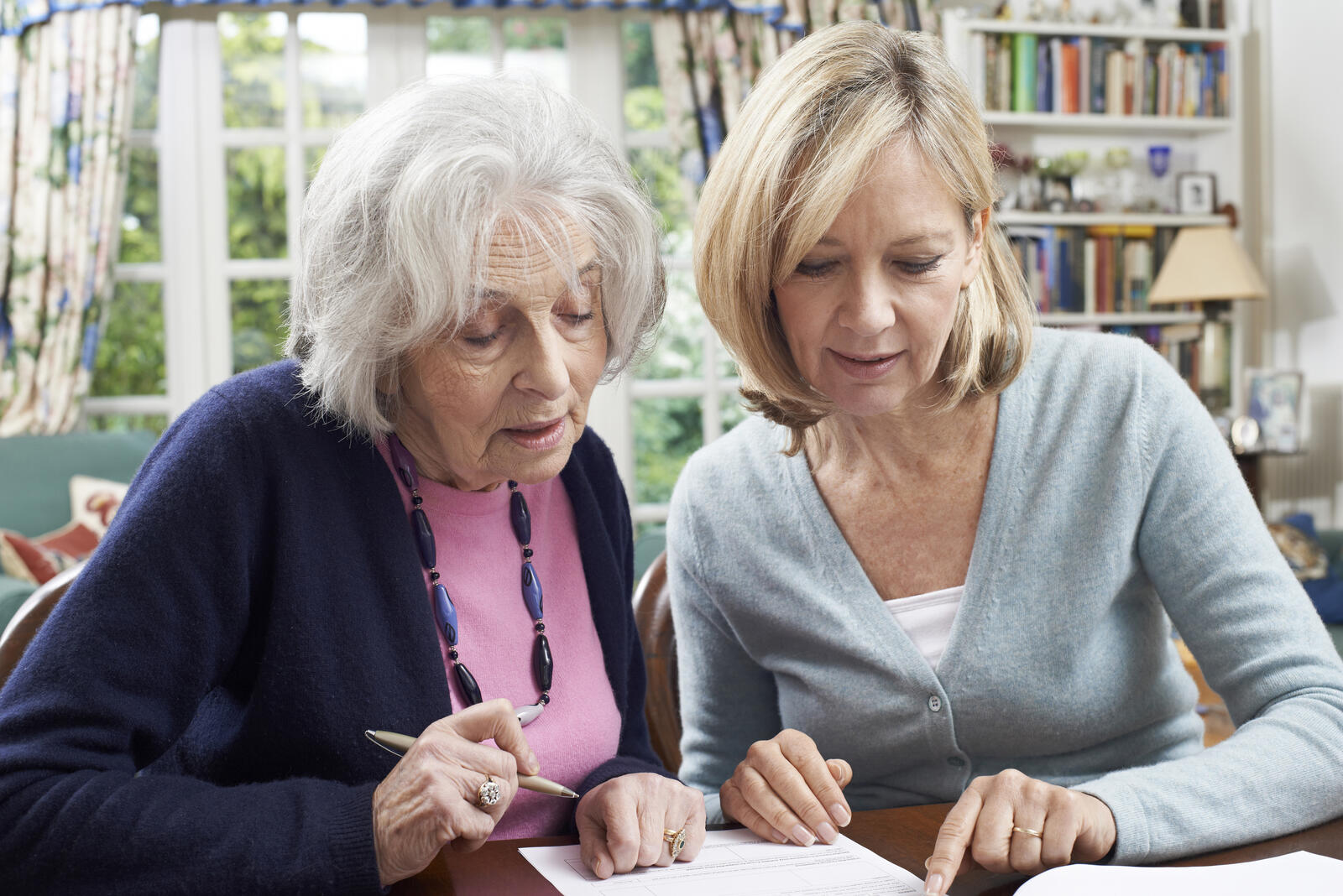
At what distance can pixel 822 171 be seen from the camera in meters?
1.08

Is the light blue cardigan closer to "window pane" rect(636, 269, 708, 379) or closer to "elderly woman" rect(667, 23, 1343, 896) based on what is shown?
"elderly woman" rect(667, 23, 1343, 896)

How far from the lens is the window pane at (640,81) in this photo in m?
4.78

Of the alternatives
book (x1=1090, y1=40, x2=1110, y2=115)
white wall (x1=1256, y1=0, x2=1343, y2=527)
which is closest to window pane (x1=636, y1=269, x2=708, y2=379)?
book (x1=1090, y1=40, x2=1110, y2=115)

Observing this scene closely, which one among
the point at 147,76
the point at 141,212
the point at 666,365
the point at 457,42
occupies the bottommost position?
the point at 666,365

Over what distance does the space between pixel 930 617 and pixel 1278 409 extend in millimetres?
3957

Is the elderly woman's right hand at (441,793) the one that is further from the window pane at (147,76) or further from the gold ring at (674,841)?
the window pane at (147,76)

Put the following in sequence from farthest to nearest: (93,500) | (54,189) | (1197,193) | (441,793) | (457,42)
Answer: (1197,193) → (457,42) → (54,189) → (93,500) → (441,793)

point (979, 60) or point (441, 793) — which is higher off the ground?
point (979, 60)

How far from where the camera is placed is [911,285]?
1119 mm

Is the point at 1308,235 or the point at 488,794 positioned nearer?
the point at 488,794

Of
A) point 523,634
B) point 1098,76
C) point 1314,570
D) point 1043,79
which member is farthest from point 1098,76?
point 523,634

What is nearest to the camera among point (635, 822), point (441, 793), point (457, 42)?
point (441, 793)

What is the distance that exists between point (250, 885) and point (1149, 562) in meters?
0.89

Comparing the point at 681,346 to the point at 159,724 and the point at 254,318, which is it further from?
the point at 159,724
